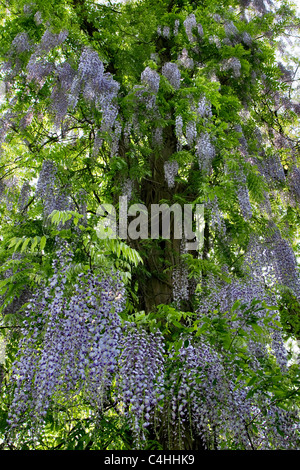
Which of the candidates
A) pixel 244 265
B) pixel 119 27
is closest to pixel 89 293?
pixel 244 265

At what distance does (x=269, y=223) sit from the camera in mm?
5691

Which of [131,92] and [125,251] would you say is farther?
[131,92]

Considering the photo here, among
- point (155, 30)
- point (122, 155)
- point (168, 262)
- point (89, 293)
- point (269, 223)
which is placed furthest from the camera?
point (155, 30)

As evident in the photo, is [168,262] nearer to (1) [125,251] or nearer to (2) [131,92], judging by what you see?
(1) [125,251]

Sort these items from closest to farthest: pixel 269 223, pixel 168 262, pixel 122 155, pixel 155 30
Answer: pixel 168 262, pixel 122 155, pixel 269 223, pixel 155 30

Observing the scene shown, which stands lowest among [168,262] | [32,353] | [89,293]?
[32,353]

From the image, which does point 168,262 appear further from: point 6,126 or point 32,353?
point 6,126

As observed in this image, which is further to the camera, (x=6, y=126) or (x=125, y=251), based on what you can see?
(x=6, y=126)

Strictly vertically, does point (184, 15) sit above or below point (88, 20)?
above

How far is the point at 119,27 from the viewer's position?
548 cm

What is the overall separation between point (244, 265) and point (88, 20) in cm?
412

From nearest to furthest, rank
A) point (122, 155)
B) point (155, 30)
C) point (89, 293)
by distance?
point (89, 293) → point (122, 155) → point (155, 30)

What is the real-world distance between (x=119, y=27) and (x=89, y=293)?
4.26 metres

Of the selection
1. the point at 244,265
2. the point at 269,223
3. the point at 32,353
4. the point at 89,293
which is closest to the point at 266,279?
the point at 244,265
